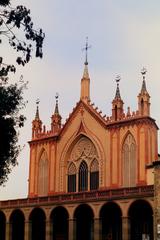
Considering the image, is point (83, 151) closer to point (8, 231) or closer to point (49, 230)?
point (49, 230)

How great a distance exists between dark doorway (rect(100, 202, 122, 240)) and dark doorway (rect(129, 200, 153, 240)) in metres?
2.05

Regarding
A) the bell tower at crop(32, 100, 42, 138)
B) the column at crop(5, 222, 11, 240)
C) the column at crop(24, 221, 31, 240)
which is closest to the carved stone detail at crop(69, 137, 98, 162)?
the bell tower at crop(32, 100, 42, 138)

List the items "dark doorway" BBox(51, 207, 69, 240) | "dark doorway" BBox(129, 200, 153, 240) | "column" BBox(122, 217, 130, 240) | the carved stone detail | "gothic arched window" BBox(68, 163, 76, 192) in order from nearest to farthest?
"column" BBox(122, 217, 130, 240)
"dark doorway" BBox(129, 200, 153, 240)
"dark doorway" BBox(51, 207, 69, 240)
the carved stone detail
"gothic arched window" BBox(68, 163, 76, 192)

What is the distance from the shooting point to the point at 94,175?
59.3 m

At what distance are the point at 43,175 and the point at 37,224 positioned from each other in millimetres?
7113

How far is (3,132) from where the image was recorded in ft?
66.0

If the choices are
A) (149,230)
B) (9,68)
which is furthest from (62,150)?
(9,68)

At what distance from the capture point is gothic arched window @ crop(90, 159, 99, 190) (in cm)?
5888

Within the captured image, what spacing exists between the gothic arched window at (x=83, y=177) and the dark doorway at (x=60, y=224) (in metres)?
4.31

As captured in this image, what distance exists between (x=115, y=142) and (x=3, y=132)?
3837 cm

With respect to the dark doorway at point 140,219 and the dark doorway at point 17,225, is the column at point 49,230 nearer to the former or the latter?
the dark doorway at point 17,225

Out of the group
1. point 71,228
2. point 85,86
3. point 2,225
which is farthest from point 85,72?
point 71,228

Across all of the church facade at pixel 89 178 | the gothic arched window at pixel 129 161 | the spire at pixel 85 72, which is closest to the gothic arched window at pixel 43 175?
the church facade at pixel 89 178

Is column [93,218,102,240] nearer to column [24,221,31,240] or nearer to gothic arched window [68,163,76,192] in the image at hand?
column [24,221,31,240]
